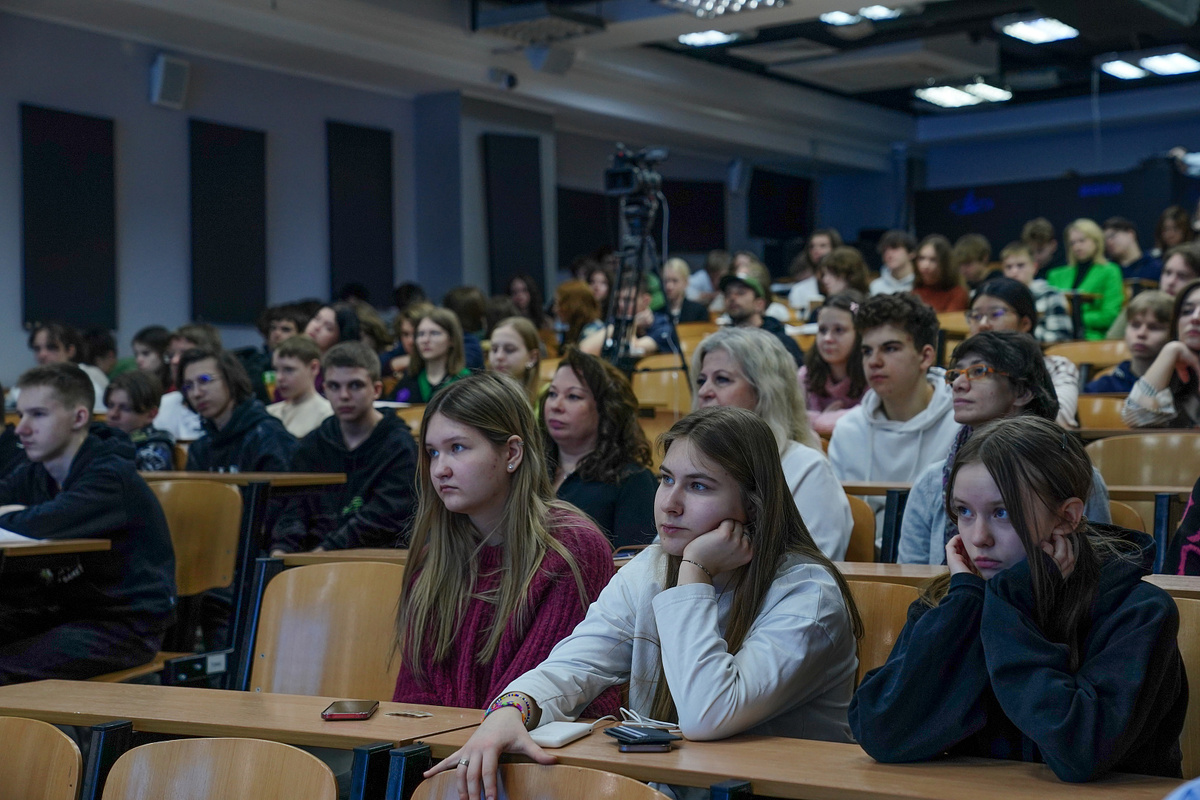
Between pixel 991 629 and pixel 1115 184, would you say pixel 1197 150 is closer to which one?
pixel 1115 184

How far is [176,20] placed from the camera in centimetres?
731

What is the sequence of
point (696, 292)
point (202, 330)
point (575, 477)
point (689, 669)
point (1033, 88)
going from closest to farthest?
point (689, 669)
point (575, 477)
point (202, 330)
point (696, 292)
point (1033, 88)

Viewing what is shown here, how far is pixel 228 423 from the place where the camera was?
452 cm

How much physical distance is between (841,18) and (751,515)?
784cm

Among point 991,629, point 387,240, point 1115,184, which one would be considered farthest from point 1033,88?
point 991,629

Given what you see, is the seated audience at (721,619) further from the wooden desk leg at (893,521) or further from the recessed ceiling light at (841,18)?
the recessed ceiling light at (841,18)

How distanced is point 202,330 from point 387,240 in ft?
12.1

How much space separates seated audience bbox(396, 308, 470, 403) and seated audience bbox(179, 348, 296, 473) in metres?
0.95

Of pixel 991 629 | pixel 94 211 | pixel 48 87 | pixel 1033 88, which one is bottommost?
pixel 991 629

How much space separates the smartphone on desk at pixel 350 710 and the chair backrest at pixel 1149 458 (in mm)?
2228

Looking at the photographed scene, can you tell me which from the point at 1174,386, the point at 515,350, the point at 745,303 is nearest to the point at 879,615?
the point at 1174,386

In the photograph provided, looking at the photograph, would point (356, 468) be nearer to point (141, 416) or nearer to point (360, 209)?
point (141, 416)

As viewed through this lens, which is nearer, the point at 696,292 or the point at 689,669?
the point at 689,669

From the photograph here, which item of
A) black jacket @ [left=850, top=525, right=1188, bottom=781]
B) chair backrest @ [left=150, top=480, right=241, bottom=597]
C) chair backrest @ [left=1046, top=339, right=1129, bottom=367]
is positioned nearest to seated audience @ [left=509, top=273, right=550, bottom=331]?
chair backrest @ [left=1046, top=339, right=1129, bottom=367]
